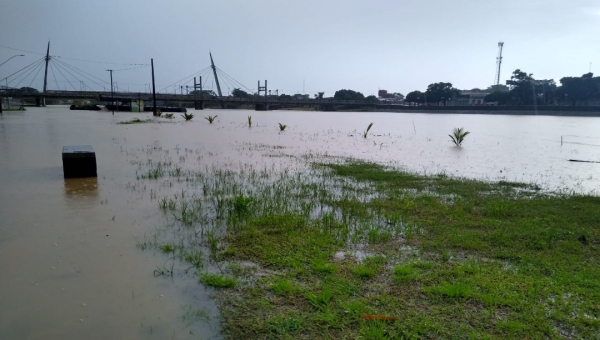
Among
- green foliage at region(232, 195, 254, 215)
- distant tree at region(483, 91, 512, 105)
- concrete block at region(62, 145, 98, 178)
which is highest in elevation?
distant tree at region(483, 91, 512, 105)

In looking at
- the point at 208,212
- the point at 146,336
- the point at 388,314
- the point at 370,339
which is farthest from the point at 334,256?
the point at 208,212

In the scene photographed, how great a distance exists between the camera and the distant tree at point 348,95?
14312 centimetres

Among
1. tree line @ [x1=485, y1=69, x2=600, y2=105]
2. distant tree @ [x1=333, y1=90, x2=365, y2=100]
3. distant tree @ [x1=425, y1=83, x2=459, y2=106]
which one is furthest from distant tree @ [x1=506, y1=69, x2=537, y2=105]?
distant tree @ [x1=333, y1=90, x2=365, y2=100]

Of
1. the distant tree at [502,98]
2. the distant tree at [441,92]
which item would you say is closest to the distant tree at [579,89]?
the distant tree at [502,98]

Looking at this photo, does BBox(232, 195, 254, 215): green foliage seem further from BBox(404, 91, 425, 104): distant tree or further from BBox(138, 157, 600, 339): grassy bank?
BBox(404, 91, 425, 104): distant tree

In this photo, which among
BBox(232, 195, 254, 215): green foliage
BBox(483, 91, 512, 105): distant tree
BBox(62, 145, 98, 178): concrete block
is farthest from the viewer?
BBox(483, 91, 512, 105): distant tree

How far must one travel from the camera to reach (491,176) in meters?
12.7

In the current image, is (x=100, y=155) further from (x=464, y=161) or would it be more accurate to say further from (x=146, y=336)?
(x=464, y=161)

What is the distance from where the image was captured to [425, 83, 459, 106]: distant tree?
401 feet

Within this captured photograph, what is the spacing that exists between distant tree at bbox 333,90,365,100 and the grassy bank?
450 ft

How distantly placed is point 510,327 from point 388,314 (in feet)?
3.27

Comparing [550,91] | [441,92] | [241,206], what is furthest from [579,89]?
[241,206]

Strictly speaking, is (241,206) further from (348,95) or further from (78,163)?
(348,95)

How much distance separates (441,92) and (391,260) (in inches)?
4987
